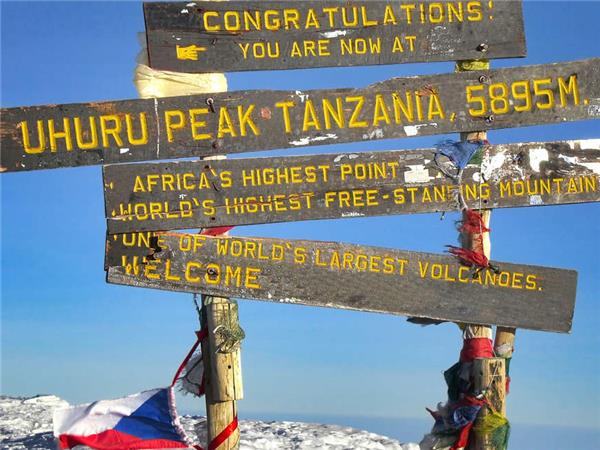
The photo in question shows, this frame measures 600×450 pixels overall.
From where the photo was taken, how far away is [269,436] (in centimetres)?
1049

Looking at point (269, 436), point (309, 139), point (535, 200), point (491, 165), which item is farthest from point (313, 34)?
point (269, 436)

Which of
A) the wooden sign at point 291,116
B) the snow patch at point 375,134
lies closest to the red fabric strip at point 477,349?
the wooden sign at point 291,116

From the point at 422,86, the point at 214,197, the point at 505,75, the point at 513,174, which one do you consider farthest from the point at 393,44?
the point at 214,197

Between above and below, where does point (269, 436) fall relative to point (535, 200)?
below

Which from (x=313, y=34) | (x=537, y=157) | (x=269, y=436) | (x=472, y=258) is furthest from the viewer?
(x=269, y=436)

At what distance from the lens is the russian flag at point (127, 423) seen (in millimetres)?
6379

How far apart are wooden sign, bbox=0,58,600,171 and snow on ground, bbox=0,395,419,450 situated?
461 centimetres

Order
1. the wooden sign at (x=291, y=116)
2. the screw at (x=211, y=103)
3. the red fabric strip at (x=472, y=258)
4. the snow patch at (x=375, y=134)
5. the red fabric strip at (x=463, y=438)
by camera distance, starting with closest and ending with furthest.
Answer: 1. the wooden sign at (x=291, y=116)
2. the screw at (x=211, y=103)
3. the snow patch at (x=375, y=134)
4. the red fabric strip at (x=472, y=258)
5. the red fabric strip at (x=463, y=438)

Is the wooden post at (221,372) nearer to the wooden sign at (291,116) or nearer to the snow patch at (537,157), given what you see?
the wooden sign at (291,116)

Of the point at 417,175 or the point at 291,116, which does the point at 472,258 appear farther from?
the point at 291,116

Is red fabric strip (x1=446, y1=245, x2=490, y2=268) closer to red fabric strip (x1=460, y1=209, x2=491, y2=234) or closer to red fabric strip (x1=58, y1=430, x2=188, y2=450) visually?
red fabric strip (x1=460, y1=209, x2=491, y2=234)

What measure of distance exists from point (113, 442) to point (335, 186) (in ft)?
8.49

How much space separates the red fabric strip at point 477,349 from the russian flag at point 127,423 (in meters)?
2.35

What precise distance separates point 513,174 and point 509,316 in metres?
1.16
